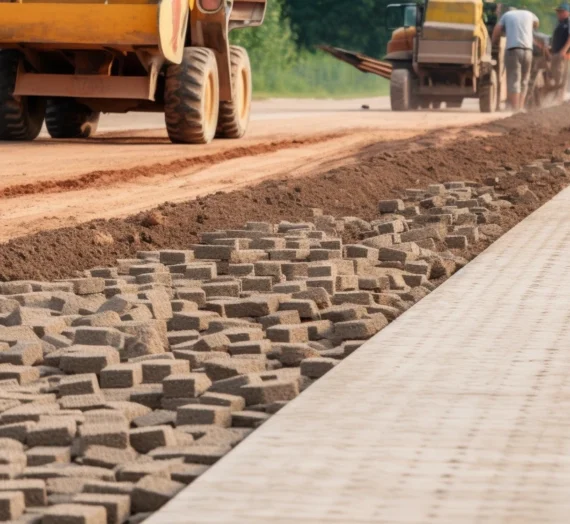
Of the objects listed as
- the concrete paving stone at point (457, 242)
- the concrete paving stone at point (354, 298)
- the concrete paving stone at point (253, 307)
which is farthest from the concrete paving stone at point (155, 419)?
the concrete paving stone at point (457, 242)

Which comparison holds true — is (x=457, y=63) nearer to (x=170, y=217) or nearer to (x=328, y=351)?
(x=170, y=217)

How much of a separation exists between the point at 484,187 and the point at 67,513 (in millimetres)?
9908

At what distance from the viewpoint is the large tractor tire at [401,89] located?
103 ft

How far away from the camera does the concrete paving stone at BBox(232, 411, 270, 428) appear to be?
4.73m

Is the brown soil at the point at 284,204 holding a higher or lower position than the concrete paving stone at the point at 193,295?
higher

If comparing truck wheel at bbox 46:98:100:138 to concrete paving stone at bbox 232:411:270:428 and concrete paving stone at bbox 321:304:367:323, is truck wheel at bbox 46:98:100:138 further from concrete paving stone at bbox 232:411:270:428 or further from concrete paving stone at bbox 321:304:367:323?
concrete paving stone at bbox 232:411:270:428

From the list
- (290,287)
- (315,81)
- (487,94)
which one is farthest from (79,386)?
(315,81)

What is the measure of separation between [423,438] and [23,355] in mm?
2253

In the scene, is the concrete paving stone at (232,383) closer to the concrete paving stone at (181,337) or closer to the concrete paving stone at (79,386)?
the concrete paving stone at (79,386)

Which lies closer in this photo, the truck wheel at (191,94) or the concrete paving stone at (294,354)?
the concrete paving stone at (294,354)

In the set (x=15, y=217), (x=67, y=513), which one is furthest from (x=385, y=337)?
(x=15, y=217)

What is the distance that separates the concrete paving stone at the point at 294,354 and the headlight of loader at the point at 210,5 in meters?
12.5

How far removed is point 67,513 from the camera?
3617 millimetres

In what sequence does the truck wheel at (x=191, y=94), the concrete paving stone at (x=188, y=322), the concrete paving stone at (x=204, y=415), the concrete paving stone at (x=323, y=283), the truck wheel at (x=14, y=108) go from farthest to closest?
the truck wheel at (x=14, y=108), the truck wheel at (x=191, y=94), the concrete paving stone at (x=323, y=283), the concrete paving stone at (x=188, y=322), the concrete paving stone at (x=204, y=415)
